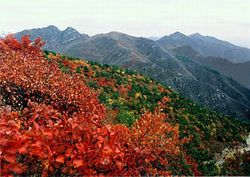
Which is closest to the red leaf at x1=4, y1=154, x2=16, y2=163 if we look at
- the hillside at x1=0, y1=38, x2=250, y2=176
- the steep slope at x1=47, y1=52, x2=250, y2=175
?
the hillside at x1=0, y1=38, x2=250, y2=176

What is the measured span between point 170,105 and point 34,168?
30.6 meters

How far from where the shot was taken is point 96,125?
862 centimetres

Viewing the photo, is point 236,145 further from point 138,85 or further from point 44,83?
point 44,83

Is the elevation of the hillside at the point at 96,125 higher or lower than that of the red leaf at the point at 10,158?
lower

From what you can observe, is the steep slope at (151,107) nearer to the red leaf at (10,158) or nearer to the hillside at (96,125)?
the hillside at (96,125)

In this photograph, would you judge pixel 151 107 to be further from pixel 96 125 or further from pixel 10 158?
pixel 10 158

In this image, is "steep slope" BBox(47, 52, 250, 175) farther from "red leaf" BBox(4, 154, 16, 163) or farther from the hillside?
"red leaf" BBox(4, 154, 16, 163)

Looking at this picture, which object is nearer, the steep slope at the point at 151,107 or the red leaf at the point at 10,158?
the red leaf at the point at 10,158

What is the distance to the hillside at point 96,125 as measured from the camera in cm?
671

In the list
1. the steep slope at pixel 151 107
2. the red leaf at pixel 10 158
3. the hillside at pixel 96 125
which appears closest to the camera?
the red leaf at pixel 10 158

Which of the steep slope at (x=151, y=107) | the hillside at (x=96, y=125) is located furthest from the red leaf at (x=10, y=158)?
the steep slope at (x=151, y=107)

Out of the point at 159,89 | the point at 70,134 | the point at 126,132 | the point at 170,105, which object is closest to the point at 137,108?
the point at 170,105

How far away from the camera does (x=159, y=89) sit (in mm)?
41156

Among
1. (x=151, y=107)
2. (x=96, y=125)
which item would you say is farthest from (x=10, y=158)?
(x=151, y=107)
